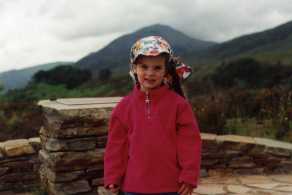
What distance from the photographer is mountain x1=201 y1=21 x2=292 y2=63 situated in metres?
72.2

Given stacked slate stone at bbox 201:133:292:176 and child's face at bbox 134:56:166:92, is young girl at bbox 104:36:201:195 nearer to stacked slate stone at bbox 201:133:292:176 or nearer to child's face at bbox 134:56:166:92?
child's face at bbox 134:56:166:92

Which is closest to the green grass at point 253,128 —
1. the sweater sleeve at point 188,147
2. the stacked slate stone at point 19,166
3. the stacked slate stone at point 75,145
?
the stacked slate stone at point 19,166

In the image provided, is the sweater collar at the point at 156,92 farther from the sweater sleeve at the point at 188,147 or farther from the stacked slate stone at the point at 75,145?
the stacked slate stone at the point at 75,145

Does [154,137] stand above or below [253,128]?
above

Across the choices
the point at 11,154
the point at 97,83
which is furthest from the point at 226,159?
the point at 97,83

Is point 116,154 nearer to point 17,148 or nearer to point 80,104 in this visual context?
point 80,104

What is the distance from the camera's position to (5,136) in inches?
383

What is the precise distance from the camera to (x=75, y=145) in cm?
551

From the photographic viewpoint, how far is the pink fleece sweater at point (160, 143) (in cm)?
346

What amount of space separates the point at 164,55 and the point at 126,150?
0.62 metres

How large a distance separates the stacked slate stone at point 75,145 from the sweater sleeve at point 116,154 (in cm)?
184

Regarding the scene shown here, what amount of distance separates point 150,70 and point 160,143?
429 millimetres

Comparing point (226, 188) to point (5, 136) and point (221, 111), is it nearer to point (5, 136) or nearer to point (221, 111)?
point (221, 111)

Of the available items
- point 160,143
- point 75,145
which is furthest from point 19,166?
point 160,143
